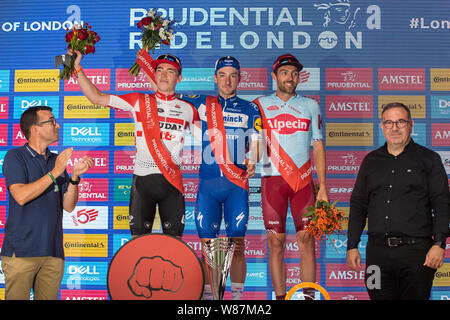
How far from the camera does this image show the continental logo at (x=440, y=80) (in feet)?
14.9

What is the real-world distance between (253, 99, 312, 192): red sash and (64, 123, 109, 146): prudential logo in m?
1.71

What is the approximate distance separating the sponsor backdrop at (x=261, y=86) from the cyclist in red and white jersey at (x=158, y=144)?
0.81 m

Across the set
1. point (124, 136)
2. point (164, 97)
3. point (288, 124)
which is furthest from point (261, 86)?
point (124, 136)

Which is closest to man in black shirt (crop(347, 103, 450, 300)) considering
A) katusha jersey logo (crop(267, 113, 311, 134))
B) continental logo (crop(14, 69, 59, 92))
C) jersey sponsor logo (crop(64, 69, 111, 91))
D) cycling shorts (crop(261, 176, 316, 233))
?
cycling shorts (crop(261, 176, 316, 233))

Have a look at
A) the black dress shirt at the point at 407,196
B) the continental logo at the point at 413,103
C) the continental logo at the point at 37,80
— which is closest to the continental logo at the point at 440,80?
the continental logo at the point at 413,103

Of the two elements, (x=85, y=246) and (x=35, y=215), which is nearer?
(x=35, y=215)

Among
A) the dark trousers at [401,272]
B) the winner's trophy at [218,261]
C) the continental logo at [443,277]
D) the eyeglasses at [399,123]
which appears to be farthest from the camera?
the continental logo at [443,277]

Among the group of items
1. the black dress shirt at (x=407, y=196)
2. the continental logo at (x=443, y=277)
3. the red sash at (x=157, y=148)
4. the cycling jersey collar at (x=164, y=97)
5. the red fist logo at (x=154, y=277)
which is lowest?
the continental logo at (x=443, y=277)

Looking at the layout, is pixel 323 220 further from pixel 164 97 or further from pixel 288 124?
pixel 164 97

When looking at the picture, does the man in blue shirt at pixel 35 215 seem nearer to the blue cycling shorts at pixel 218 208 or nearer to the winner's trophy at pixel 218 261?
the blue cycling shorts at pixel 218 208

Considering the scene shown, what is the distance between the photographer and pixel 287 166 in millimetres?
3826

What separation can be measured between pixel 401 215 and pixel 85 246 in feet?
10.0
